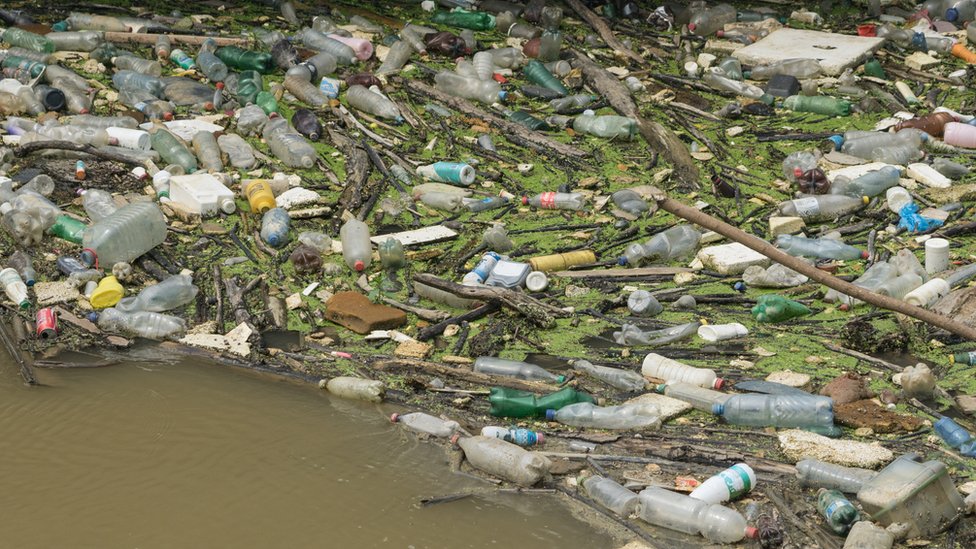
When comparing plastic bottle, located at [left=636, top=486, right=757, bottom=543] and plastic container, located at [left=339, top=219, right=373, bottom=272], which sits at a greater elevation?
plastic bottle, located at [left=636, top=486, right=757, bottom=543]

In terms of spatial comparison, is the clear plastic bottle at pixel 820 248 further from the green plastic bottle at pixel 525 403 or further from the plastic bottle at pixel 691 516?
the plastic bottle at pixel 691 516

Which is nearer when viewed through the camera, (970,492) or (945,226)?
(970,492)

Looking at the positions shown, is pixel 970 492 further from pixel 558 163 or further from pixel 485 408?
pixel 558 163

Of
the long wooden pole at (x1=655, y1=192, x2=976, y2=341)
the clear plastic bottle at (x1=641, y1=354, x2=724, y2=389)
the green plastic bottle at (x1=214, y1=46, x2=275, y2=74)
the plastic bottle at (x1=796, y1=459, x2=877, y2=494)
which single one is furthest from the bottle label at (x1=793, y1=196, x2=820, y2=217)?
the green plastic bottle at (x1=214, y1=46, x2=275, y2=74)

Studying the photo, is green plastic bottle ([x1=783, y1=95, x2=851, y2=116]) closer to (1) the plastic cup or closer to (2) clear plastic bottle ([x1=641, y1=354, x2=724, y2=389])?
(1) the plastic cup

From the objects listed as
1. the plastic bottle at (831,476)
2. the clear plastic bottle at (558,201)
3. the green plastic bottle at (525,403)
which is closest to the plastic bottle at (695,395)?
the green plastic bottle at (525,403)

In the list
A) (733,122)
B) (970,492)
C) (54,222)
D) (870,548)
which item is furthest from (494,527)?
(733,122)
